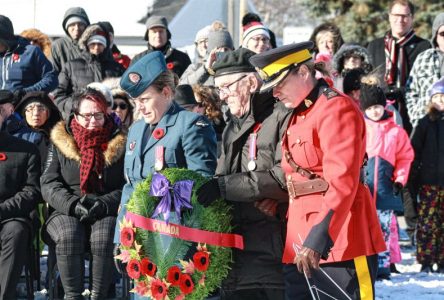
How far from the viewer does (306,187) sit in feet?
15.5

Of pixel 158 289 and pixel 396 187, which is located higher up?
pixel 396 187

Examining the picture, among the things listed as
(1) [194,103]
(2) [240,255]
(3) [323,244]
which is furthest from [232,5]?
(3) [323,244]

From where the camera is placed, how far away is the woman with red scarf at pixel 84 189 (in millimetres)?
7652

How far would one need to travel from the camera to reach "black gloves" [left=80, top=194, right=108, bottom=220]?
7.73 m

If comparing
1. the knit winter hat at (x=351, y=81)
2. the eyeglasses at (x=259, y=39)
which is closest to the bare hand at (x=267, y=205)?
the knit winter hat at (x=351, y=81)

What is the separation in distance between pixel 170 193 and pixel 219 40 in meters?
4.78

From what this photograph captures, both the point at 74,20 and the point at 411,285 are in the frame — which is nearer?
the point at 411,285

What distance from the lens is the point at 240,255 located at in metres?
5.44

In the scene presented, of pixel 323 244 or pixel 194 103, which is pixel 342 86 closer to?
pixel 194 103

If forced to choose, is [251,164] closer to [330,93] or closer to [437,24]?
[330,93]

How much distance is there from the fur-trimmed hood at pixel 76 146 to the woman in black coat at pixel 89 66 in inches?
86.6

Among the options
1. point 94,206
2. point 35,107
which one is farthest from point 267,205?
point 35,107

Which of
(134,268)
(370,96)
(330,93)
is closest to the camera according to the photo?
(330,93)

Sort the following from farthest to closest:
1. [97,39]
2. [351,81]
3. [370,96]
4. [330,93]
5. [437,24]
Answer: [437,24] < [97,39] < [370,96] < [351,81] < [330,93]
